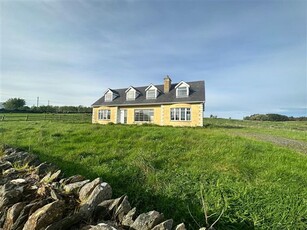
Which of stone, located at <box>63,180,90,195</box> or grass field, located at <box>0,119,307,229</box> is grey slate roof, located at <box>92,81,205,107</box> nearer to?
grass field, located at <box>0,119,307,229</box>

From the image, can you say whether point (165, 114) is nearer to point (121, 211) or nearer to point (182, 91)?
point (182, 91)

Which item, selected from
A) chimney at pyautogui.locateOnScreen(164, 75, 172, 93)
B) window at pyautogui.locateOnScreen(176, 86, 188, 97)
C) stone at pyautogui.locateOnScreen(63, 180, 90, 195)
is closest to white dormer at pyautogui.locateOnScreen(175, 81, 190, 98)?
window at pyautogui.locateOnScreen(176, 86, 188, 97)

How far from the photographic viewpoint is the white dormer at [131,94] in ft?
84.2

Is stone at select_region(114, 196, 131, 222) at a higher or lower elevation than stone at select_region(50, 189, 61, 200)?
lower

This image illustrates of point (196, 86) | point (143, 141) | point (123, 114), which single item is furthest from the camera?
point (123, 114)

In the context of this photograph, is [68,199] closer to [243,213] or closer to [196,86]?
[243,213]

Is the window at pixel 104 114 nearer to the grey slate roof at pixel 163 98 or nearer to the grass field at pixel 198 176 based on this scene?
the grey slate roof at pixel 163 98

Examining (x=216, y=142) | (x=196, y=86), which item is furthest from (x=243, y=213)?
(x=196, y=86)

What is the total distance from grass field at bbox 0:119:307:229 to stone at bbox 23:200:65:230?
154cm

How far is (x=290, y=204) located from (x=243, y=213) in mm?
1064

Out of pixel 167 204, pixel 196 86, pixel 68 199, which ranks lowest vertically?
pixel 167 204

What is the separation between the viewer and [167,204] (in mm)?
3643

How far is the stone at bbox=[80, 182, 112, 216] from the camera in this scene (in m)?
2.78

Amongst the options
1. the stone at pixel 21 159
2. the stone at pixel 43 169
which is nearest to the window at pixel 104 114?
the stone at pixel 21 159
